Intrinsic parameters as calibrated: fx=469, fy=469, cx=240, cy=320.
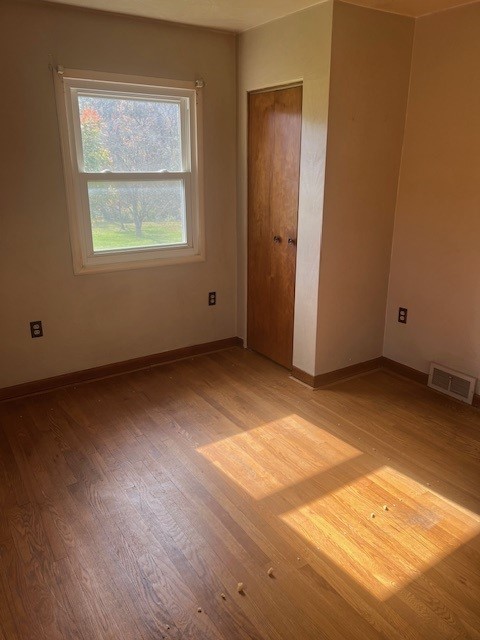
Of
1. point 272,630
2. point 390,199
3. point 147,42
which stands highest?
point 147,42

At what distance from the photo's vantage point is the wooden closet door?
3.18 m

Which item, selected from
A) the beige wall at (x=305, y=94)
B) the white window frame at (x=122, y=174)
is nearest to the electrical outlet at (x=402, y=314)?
the beige wall at (x=305, y=94)

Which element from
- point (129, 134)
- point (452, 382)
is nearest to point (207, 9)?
point (129, 134)

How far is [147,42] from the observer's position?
10.2 feet

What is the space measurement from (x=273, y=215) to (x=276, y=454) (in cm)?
173

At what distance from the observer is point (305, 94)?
293 centimetres

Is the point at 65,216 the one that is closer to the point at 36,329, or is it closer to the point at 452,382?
the point at 36,329

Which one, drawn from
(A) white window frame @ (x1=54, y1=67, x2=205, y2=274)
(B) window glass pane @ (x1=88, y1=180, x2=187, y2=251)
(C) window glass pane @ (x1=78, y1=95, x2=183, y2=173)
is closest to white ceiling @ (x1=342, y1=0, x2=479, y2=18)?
(A) white window frame @ (x1=54, y1=67, x2=205, y2=274)

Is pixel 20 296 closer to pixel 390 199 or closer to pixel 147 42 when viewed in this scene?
pixel 147 42

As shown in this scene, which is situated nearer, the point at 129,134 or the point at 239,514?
the point at 239,514

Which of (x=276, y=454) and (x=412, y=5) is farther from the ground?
(x=412, y=5)

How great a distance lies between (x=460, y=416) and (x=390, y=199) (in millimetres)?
1534

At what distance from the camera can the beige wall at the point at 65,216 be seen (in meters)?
2.80

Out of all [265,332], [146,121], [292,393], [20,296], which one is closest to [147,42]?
[146,121]
